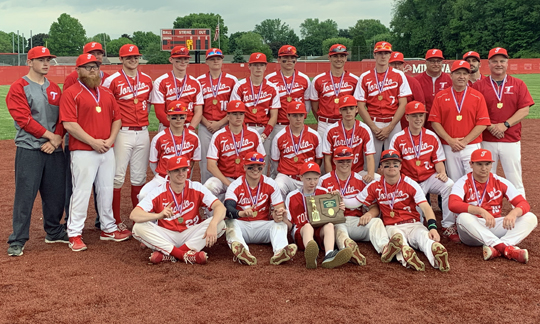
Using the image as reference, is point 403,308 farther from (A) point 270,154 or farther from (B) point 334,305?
(A) point 270,154

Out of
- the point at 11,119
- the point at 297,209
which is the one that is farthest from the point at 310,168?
the point at 11,119

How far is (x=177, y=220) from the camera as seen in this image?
19.0ft

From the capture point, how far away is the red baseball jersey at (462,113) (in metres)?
6.61

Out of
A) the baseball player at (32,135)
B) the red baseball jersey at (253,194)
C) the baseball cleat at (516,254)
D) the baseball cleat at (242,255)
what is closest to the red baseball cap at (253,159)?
the red baseball jersey at (253,194)

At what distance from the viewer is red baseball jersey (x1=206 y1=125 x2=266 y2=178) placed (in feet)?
22.2

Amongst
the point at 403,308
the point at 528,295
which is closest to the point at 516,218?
the point at 528,295

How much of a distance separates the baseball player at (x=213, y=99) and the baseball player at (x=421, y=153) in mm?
2577

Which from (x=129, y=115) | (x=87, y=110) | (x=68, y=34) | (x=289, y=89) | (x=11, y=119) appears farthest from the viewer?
(x=68, y=34)

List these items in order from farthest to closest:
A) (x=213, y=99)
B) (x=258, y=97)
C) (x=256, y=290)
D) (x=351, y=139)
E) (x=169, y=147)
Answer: (x=213, y=99)
(x=258, y=97)
(x=351, y=139)
(x=169, y=147)
(x=256, y=290)

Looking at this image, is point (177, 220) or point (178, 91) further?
point (178, 91)

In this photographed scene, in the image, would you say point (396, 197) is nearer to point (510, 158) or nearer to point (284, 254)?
point (284, 254)

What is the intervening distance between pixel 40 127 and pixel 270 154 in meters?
3.12

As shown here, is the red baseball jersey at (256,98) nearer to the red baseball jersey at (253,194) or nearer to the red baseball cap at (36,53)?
the red baseball jersey at (253,194)

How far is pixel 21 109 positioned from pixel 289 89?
3.78m
